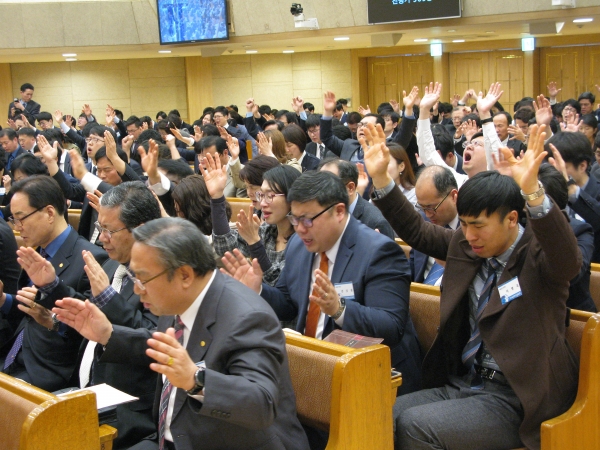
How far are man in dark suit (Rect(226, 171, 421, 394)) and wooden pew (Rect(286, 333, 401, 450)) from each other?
24 centimetres

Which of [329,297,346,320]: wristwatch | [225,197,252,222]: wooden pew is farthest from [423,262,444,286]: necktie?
[225,197,252,222]: wooden pew

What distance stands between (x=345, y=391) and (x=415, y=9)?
937 cm

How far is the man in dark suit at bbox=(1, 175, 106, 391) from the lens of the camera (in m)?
3.22

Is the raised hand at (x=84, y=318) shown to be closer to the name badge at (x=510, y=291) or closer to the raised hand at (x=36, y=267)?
the raised hand at (x=36, y=267)

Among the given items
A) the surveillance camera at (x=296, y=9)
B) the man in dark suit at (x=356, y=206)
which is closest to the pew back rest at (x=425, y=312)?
the man in dark suit at (x=356, y=206)

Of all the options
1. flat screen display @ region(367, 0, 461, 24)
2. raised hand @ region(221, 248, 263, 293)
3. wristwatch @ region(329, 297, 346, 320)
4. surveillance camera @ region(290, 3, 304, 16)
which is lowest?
wristwatch @ region(329, 297, 346, 320)

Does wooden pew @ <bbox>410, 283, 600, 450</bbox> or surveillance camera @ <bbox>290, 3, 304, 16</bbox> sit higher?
surveillance camera @ <bbox>290, 3, 304, 16</bbox>

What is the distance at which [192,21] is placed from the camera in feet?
44.8

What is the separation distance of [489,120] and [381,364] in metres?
3.46

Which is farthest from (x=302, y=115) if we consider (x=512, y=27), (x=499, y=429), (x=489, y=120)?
(x=499, y=429)

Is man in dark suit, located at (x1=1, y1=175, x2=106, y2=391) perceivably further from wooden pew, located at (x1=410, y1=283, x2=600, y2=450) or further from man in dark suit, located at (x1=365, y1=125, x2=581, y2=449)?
wooden pew, located at (x1=410, y1=283, x2=600, y2=450)


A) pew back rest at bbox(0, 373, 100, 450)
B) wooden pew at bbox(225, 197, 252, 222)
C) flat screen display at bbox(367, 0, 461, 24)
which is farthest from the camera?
flat screen display at bbox(367, 0, 461, 24)

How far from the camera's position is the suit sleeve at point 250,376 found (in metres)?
1.90

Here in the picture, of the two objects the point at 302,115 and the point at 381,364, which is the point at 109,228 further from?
the point at 302,115
